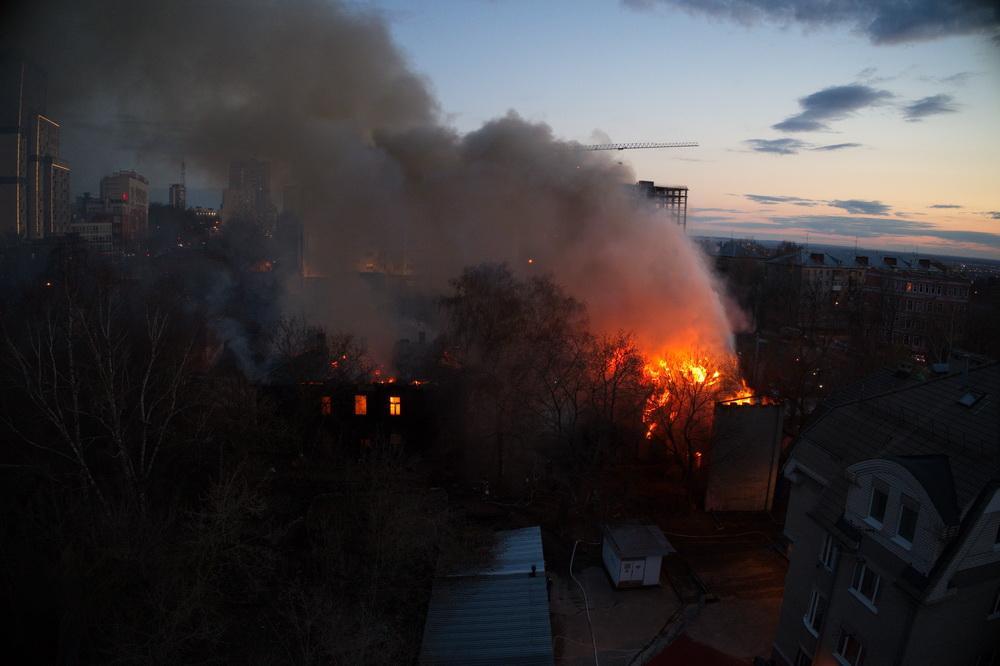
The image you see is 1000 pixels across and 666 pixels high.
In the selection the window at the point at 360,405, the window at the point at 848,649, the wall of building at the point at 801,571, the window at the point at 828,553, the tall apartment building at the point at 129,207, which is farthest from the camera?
the tall apartment building at the point at 129,207

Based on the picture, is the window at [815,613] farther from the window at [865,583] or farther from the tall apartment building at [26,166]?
the tall apartment building at [26,166]

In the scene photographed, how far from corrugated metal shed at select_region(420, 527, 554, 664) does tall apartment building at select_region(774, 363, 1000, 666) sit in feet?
12.3

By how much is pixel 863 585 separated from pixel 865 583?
0.04 m

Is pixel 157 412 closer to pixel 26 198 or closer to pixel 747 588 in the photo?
pixel 747 588

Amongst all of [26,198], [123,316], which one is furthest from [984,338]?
[26,198]

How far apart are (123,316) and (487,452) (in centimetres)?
1235

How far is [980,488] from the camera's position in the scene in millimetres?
5746

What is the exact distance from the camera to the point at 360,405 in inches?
642

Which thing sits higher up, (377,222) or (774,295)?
(377,222)

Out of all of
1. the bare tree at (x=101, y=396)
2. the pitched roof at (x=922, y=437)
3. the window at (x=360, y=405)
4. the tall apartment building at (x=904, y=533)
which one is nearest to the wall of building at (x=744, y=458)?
the pitched roof at (x=922, y=437)

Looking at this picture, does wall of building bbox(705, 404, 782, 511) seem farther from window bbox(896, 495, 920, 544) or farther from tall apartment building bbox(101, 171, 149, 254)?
tall apartment building bbox(101, 171, 149, 254)

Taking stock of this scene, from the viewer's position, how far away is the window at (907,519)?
613 cm

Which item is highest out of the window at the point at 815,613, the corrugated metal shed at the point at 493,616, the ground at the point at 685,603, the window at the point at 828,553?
the window at the point at 828,553

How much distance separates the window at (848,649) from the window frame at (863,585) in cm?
51
